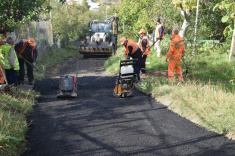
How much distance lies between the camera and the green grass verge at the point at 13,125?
369cm

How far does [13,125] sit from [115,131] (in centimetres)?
164

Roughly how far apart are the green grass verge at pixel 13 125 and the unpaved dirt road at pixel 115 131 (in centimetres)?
15

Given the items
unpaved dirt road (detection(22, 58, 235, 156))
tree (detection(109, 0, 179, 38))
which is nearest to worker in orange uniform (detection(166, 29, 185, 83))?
unpaved dirt road (detection(22, 58, 235, 156))

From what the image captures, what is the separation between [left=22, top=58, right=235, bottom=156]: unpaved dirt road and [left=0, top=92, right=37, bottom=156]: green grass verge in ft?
0.48

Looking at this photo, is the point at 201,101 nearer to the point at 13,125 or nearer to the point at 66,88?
the point at 66,88

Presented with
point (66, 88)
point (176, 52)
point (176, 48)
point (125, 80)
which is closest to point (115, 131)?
point (125, 80)

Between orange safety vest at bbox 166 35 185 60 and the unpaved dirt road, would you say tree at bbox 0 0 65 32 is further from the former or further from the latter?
orange safety vest at bbox 166 35 185 60

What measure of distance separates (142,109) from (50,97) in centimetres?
269

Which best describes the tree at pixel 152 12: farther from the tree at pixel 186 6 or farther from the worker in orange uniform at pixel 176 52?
the worker in orange uniform at pixel 176 52

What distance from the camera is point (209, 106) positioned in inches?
199

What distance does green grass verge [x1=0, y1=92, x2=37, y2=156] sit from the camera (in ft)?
12.1

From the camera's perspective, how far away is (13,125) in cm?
431

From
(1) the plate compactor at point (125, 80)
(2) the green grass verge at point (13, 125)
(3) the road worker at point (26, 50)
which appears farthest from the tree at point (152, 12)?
(2) the green grass verge at point (13, 125)

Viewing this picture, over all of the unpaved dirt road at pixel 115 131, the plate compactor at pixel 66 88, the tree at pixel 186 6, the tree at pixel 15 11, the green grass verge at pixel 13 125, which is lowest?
the unpaved dirt road at pixel 115 131
